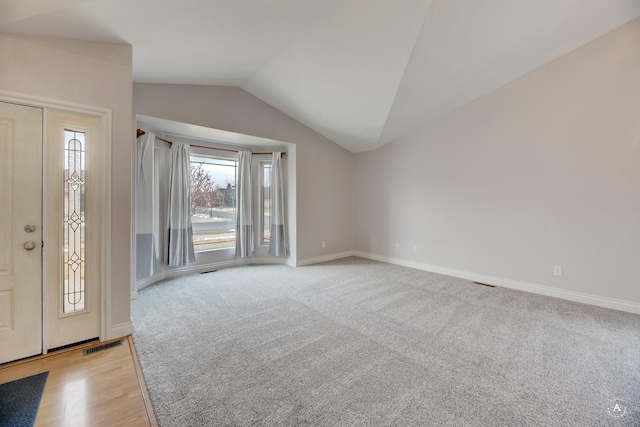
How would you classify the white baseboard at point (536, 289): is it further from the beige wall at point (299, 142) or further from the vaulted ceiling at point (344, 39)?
the vaulted ceiling at point (344, 39)

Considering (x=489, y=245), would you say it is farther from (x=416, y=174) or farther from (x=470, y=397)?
(x=470, y=397)

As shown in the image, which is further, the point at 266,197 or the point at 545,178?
the point at 266,197

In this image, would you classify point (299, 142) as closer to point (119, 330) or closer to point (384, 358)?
point (119, 330)

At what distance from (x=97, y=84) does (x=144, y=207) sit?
1779mm

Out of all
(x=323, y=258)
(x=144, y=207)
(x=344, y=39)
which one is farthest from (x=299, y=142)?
(x=144, y=207)

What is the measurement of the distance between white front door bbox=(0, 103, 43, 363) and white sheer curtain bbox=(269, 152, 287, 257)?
Result: 10.7 ft

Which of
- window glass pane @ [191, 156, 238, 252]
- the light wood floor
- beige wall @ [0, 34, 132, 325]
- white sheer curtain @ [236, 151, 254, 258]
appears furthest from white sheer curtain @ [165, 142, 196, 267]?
the light wood floor

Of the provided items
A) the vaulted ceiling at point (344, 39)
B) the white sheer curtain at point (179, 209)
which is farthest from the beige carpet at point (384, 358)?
the vaulted ceiling at point (344, 39)

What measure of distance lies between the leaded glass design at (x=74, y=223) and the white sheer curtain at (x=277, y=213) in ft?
9.91

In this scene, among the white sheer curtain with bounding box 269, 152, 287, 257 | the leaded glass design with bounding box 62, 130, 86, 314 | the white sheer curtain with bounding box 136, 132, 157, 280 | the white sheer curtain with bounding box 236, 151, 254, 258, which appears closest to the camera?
the leaded glass design with bounding box 62, 130, 86, 314

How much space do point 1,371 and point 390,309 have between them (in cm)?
338

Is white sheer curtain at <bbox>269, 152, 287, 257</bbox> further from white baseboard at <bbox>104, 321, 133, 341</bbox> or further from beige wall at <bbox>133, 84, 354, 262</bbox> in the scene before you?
white baseboard at <bbox>104, 321, 133, 341</bbox>

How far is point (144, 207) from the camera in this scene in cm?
356

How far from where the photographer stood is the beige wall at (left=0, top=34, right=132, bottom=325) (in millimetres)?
1942
